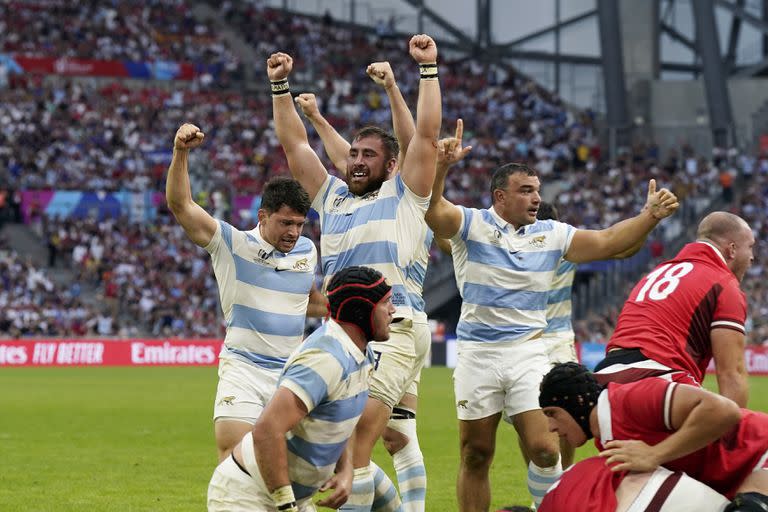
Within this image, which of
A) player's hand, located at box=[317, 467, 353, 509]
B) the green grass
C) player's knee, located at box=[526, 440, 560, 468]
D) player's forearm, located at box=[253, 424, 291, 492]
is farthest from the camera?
the green grass

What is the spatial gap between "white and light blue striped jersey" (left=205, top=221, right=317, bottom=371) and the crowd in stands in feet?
87.2

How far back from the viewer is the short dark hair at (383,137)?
8.42m

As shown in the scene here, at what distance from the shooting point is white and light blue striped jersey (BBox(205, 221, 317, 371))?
8.63 meters

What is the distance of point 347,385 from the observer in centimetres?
627

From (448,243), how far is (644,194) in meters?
33.2

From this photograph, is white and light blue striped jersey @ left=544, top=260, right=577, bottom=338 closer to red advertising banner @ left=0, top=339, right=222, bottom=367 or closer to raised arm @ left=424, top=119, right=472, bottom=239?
raised arm @ left=424, top=119, right=472, bottom=239

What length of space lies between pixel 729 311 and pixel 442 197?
235 cm

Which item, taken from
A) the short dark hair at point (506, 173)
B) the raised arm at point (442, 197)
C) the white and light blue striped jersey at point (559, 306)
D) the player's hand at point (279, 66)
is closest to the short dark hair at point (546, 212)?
the white and light blue striped jersey at point (559, 306)

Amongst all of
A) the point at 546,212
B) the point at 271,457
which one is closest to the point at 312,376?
the point at 271,457

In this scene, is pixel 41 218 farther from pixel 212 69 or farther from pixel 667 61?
pixel 667 61

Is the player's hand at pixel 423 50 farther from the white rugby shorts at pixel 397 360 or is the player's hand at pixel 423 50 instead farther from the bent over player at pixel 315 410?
the bent over player at pixel 315 410

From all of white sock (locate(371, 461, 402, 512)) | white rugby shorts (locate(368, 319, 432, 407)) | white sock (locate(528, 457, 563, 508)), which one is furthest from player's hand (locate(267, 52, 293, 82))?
white sock (locate(528, 457, 563, 508))

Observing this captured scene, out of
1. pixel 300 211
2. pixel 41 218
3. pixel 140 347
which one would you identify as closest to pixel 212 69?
pixel 41 218

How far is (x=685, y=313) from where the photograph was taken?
725cm
